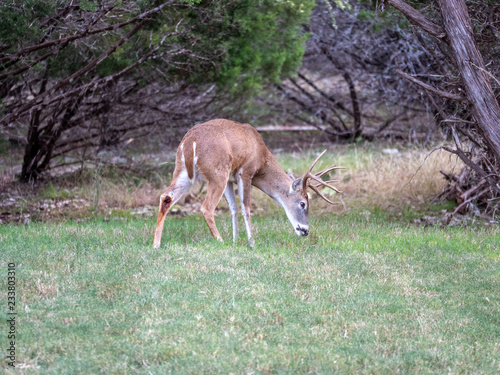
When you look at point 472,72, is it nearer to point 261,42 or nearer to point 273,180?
point 273,180

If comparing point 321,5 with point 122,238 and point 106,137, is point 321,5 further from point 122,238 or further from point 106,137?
point 122,238

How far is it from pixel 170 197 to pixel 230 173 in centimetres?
109

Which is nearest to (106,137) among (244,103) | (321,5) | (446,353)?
(244,103)

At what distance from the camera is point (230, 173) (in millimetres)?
8188

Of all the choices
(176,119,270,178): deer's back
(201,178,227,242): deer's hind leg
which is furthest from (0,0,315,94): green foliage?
(201,178,227,242): deer's hind leg

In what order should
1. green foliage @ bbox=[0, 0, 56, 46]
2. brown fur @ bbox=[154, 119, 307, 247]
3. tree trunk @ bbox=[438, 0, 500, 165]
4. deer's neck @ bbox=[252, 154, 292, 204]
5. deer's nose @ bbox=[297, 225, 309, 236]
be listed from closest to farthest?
1. tree trunk @ bbox=[438, 0, 500, 165]
2. brown fur @ bbox=[154, 119, 307, 247]
3. green foliage @ bbox=[0, 0, 56, 46]
4. deer's nose @ bbox=[297, 225, 309, 236]
5. deer's neck @ bbox=[252, 154, 292, 204]

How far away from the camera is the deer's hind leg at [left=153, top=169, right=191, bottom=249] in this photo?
7299mm

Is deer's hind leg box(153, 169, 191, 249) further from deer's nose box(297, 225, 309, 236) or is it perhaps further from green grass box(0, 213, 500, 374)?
deer's nose box(297, 225, 309, 236)

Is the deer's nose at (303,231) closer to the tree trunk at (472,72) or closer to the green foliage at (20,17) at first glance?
the tree trunk at (472,72)

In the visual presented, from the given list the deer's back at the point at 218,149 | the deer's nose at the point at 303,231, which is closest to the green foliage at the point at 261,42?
the deer's back at the point at 218,149

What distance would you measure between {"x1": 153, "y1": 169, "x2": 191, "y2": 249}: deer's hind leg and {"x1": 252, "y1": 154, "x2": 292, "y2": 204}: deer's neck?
54.8 inches

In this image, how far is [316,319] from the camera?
5359mm

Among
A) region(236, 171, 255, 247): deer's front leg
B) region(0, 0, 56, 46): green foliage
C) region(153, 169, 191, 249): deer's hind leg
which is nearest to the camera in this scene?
region(153, 169, 191, 249): deer's hind leg

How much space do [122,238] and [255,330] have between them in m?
3.31
